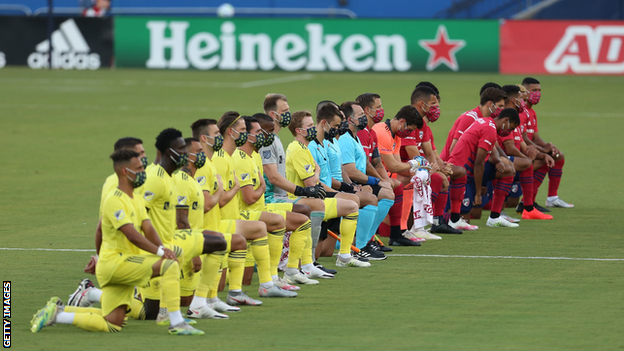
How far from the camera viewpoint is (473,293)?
943 cm

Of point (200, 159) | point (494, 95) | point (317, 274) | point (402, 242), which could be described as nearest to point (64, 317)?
point (200, 159)

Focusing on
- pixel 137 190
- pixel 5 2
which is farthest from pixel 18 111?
pixel 5 2

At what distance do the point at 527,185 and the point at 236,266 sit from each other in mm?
6811

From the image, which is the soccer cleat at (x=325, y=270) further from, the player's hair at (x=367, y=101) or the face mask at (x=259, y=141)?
the player's hair at (x=367, y=101)

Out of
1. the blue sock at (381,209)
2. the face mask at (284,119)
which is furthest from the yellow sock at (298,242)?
the blue sock at (381,209)

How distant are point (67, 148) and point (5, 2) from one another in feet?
102

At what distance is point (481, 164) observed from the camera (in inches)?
539

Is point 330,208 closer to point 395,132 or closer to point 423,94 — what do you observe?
point 395,132

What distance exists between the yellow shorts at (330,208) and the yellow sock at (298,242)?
57 cm

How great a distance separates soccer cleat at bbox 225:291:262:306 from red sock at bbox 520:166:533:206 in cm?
663

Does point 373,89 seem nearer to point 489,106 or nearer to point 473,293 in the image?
point 489,106

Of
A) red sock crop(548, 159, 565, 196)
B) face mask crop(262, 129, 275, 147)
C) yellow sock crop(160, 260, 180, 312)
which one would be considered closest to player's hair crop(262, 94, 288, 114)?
face mask crop(262, 129, 275, 147)

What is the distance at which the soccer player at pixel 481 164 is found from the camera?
Answer: 13.5 meters

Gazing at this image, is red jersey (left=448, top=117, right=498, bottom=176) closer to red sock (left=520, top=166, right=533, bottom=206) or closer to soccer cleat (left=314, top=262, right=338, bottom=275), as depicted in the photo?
red sock (left=520, top=166, right=533, bottom=206)
